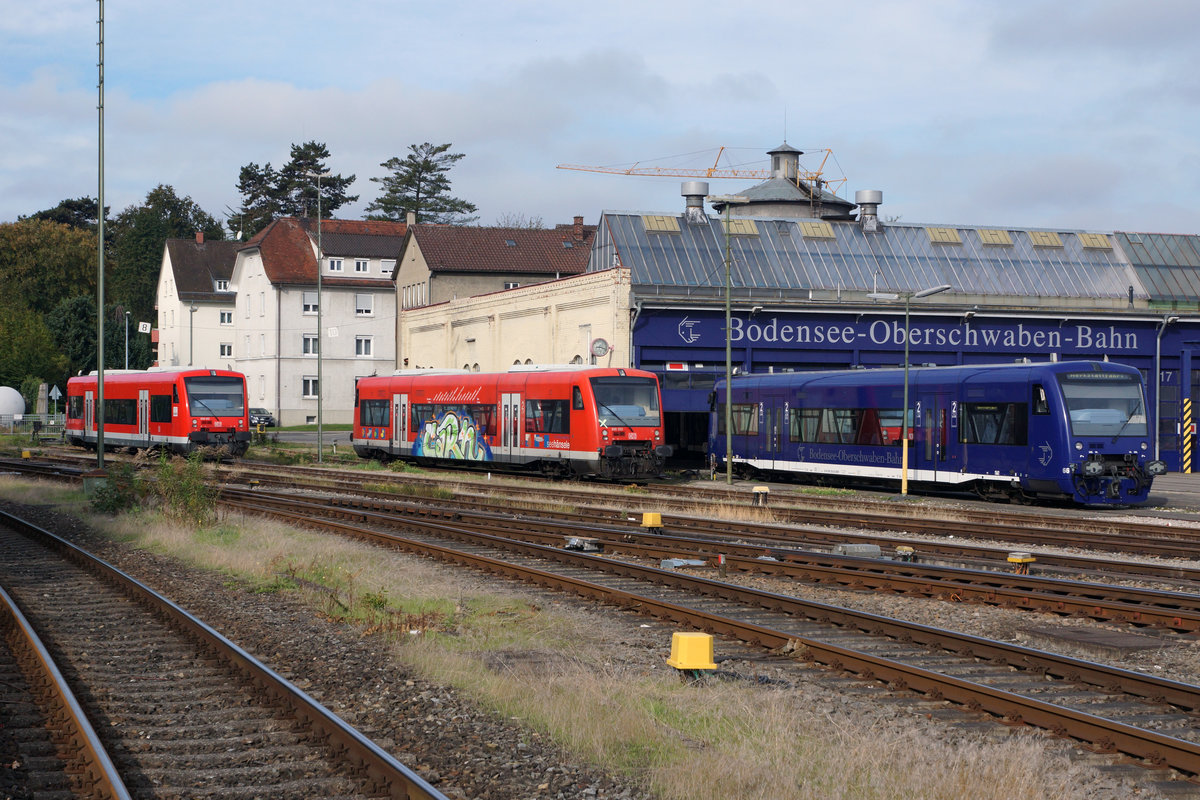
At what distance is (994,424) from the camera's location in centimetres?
2722

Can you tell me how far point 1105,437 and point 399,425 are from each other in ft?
74.6

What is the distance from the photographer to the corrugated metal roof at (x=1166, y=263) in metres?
52.9

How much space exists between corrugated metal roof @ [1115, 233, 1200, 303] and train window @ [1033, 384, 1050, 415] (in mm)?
29865

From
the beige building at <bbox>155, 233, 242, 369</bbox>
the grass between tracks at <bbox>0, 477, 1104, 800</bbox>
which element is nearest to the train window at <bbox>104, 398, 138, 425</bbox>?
the grass between tracks at <bbox>0, 477, 1104, 800</bbox>

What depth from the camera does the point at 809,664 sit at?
10.0 meters

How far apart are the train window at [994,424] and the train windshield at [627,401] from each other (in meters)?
7.97

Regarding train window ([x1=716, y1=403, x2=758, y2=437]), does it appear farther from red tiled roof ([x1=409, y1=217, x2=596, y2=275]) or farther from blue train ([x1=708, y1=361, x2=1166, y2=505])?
red tiled roof ([x1=409, y1=217, x2=596, y2=275])

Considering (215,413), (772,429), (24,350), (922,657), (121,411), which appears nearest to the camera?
(922,657)

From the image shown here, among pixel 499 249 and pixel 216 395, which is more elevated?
pixel 499 249

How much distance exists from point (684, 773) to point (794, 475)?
29017mm

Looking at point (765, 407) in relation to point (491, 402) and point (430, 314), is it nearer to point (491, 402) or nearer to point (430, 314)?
point (491, 402)

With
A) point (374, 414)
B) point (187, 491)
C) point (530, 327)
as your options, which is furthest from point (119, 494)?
point (530, 327)

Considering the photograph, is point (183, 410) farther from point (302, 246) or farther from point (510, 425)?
point (302, 246)

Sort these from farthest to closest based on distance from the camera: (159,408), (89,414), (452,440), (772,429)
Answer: (89,414) → (159,408) → (452,440) → (772,429)
